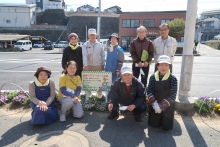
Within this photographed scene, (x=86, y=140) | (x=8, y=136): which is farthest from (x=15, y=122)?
(x=86, y=140)

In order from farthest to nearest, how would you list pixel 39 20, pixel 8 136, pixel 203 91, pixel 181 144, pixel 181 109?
1. pixel 39 20
2. pixel 203 91
3. pixel 181 109
4. pixel 8 136
5. pixel 181 144

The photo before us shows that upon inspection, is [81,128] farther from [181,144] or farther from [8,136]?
[181,144]

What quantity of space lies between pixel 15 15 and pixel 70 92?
55807mm

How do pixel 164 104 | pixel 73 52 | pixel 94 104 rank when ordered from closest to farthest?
pixel 164 104, pixel 94 104, pixel 73 52

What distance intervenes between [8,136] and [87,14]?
54.5 metres

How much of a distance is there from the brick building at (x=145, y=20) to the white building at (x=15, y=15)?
31994mm

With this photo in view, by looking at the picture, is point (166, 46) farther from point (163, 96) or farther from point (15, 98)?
point (15, 98)

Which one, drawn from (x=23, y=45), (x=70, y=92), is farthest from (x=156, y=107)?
(x=23, y=45)

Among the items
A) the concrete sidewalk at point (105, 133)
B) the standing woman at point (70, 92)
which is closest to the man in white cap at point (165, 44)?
the concrete sidewalk at point (105, 133)

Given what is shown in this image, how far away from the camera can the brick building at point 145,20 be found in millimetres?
32188

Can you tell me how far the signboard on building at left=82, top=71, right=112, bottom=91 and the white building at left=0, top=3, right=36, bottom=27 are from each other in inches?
2150

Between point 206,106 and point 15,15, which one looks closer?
point 206,106

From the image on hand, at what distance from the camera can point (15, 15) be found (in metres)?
50.6

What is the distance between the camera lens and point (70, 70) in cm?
Answer: 387
